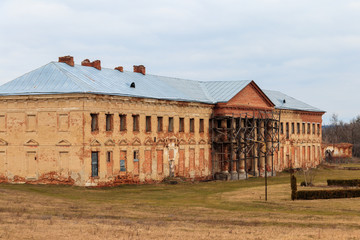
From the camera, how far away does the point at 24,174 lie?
47.4 m

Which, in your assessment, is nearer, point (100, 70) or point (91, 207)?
point (91, 207)

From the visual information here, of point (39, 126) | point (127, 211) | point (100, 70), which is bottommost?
point (127, 211)

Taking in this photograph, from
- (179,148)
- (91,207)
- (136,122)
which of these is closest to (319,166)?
(179,148)

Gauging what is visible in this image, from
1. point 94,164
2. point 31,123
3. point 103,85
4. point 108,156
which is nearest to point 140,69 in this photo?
point 103,85

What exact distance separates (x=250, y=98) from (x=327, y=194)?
2673 centimetres

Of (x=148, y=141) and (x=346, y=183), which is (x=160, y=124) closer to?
(x=148, y=141)

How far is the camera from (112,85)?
5119 cm

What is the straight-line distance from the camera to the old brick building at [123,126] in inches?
1827

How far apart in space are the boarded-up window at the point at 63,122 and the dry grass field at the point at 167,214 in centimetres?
490

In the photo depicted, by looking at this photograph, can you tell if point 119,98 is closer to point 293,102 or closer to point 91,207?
point 91,207

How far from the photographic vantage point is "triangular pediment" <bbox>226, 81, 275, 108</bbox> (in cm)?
6375

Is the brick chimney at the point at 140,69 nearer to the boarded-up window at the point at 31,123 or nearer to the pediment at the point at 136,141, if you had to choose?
the pediment at the point at 136,141

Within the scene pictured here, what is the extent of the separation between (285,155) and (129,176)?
33.5 meters

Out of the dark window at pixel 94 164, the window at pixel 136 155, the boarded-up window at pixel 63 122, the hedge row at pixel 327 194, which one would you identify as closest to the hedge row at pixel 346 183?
the hedge row at pixel 327 194
